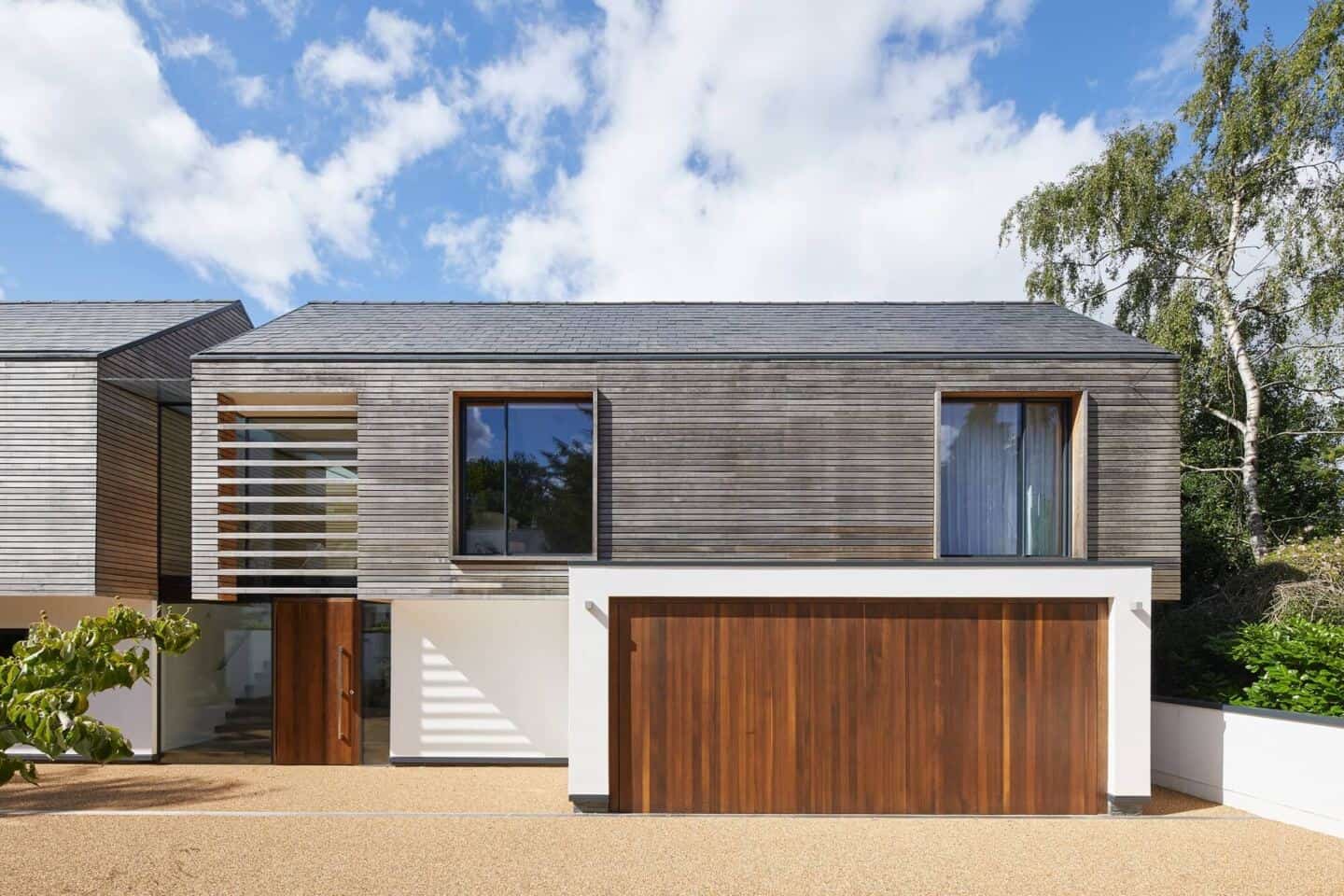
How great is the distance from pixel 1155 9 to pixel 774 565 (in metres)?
14.3

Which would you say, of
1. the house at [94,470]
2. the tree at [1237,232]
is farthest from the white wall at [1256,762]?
the house at [94,470]

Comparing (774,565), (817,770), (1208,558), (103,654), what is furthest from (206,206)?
(1208,558)

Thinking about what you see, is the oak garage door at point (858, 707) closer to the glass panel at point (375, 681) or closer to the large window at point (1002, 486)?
the large window at point (1002, 486)

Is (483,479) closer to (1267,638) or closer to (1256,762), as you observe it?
(1256,762)

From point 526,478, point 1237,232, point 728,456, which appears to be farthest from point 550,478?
point 1237,232

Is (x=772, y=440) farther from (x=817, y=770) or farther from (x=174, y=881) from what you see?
(x=174, y=881)

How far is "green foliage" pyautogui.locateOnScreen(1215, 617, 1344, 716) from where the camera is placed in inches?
285

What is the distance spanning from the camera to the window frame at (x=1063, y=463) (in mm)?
8383

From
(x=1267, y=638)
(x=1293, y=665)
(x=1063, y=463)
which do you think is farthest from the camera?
(x=1063, y=463)

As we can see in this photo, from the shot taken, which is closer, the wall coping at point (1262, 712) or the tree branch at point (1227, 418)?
the wall coping at point (1262, 712)

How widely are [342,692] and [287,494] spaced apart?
2634mm

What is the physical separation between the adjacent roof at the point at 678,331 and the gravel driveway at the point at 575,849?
4795 millimetres

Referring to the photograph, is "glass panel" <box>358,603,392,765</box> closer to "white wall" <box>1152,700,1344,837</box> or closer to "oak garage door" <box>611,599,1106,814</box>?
"oak garage door" <box>611,599,1106,814</box>

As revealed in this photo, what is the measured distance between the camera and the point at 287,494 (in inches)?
383
